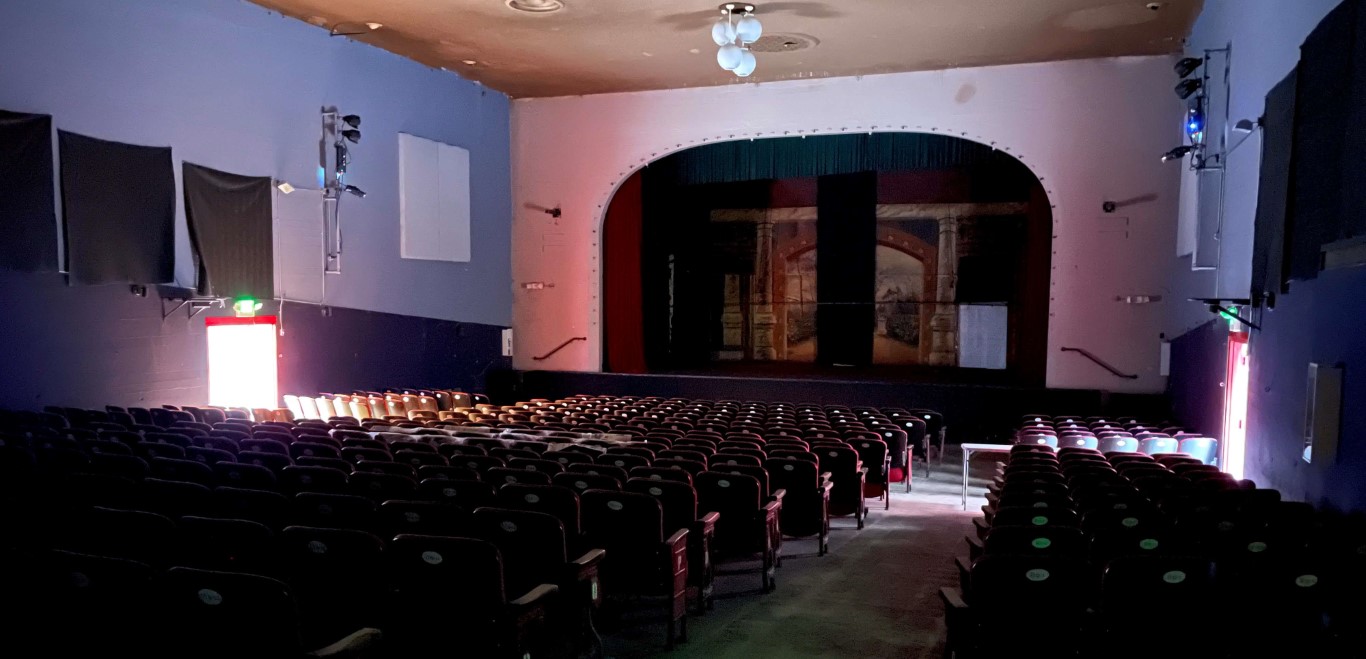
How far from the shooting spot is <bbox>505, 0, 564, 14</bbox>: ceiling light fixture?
1237cm

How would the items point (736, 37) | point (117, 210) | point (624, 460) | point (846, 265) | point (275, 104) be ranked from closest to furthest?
point (624, 460)
point (117, 210)
point (736, 37)
point (275, 104)
point (846, 265)

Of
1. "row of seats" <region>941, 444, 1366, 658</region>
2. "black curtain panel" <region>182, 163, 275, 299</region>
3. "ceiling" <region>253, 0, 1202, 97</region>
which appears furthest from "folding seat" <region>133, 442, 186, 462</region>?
"ceiling" <region>253, 0, 1202, 97</region>

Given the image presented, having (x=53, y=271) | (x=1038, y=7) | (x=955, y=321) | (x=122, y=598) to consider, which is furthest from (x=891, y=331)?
(x=122, y=598)

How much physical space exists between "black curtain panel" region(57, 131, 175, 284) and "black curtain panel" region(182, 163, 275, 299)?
360mm

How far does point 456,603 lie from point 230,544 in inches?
40.5

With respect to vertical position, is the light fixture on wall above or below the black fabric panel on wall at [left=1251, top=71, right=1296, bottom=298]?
above

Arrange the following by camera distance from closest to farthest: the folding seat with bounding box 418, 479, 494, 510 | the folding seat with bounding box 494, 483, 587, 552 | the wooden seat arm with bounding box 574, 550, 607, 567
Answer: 1. the wooden seat arm with bounding box 574, 550, 607, 567
2. the folding seat with bounding box 494, 483, 587, 552
3. the folding seat with bounding box 418, 479, 494, 510

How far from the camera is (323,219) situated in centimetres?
1377

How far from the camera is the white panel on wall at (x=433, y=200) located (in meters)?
15.5

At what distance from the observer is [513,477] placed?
582 centimetres

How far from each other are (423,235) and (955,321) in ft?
38.1

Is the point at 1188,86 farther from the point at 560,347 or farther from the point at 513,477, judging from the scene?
the point at 560,347

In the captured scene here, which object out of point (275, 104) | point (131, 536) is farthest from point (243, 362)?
point (131, 536)

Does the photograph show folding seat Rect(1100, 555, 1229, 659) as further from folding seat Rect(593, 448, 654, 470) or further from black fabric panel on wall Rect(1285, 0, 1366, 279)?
folding seat Rect(593, 448, 654, 470)
